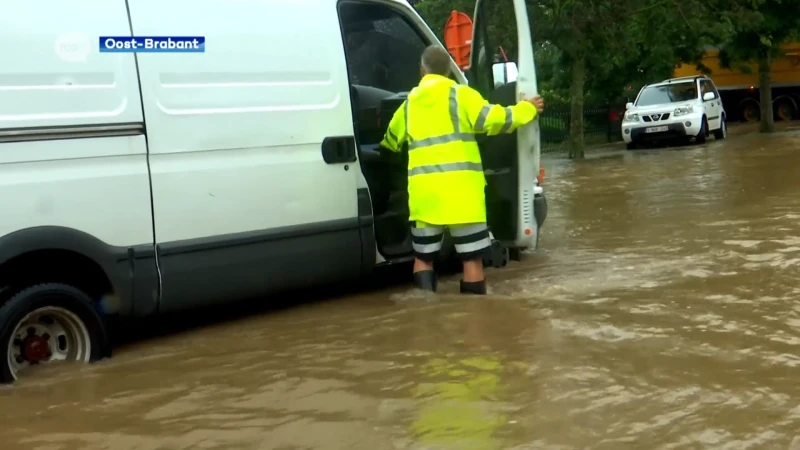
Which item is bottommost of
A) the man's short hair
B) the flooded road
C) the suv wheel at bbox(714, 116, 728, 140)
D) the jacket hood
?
the flooded road

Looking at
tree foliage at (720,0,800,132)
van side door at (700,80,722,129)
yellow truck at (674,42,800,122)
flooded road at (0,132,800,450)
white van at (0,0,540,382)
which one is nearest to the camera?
flooded road at (0,132,800,450)

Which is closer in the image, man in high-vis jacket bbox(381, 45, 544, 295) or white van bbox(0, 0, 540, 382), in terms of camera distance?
white van bbox(0, 0, 540, 382)

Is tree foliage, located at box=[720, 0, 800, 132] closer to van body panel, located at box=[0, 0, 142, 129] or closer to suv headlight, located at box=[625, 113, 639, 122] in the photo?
suv headlight, located at box=[625, 113, 639, 122]

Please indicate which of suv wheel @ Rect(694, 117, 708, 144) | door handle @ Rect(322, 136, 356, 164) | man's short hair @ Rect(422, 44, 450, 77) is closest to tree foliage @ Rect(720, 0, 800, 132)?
suv wheel @ Rect(694, 117, 708, 144)

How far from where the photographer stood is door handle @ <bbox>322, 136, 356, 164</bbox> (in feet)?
19.7

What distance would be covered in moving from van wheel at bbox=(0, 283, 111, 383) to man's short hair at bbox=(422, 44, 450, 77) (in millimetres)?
2649

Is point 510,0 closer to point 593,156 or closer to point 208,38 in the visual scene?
point 208,38

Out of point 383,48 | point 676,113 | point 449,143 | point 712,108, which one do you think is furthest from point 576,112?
point 449,143

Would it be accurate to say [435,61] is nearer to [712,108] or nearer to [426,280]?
[426,280]

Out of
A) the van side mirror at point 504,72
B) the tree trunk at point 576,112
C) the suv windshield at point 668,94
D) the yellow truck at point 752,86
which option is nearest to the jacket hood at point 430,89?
the van side mirror at point 504,72

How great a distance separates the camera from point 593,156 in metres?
21.7

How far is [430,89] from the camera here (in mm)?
6184

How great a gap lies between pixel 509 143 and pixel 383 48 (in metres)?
1.26

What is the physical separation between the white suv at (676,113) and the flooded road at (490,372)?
14897 millimetres
